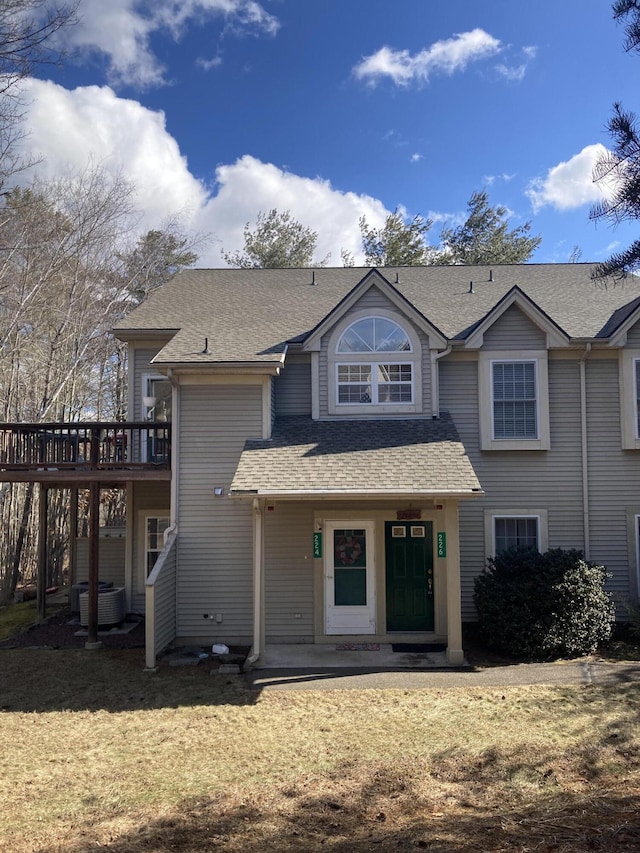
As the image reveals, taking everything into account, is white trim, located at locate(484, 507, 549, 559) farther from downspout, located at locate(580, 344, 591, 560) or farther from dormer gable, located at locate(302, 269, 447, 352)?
dormer gable, located at locate(302, 269, 447, 352)

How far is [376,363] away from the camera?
1220 cm

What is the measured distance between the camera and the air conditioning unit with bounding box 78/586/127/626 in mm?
12422

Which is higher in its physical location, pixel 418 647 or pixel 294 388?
pixel 294 388

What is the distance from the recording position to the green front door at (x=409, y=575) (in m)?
11.4

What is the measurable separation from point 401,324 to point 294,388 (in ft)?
8.31

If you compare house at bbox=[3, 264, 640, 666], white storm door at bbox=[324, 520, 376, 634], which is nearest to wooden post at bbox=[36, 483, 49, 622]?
house at bbox=[3, 264, 640, 666]

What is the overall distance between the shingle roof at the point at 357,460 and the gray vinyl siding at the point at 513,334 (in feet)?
6.07

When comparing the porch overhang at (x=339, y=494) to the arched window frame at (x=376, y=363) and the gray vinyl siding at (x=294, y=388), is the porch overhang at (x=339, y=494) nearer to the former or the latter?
the arched window frame at (x=376, y=363)

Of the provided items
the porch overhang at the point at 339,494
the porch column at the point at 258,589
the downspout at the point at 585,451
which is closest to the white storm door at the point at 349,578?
the porch column at the point at 258,589

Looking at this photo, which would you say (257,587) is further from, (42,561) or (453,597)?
(42,561)

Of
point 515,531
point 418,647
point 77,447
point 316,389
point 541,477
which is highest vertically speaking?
point 316,389

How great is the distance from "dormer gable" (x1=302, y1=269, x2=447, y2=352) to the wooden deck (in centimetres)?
341

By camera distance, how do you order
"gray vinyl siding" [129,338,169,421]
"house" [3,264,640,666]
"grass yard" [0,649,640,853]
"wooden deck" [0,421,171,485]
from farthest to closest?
"gray vinyl siding" [129,338,169,421], "wooden deck" [0,421,171,485], "house" [3,264,640,666], "grass yard" [0,649,640,853]

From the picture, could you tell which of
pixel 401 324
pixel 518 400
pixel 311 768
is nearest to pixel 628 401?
pixel 518 400
